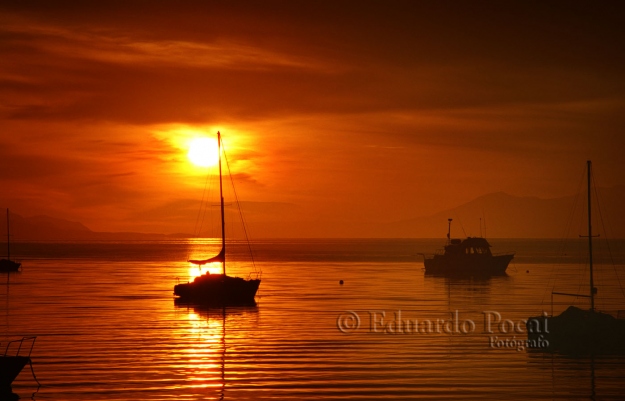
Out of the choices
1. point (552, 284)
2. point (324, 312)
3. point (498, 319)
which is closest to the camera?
point (498, 319)

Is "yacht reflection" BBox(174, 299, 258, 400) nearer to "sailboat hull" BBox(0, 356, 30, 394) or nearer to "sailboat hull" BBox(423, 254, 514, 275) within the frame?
"sailboat hull" BBox(0, 356, 30, 394)

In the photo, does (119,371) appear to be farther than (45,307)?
No

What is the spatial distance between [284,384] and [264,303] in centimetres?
4088

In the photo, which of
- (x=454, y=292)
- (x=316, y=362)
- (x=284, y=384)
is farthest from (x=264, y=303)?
(x=284, y=384)

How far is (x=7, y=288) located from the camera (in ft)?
303

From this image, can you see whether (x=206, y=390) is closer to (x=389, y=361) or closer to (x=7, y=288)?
(x=389, y=361)

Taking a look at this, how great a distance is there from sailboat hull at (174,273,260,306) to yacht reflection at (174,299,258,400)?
97 centimetres

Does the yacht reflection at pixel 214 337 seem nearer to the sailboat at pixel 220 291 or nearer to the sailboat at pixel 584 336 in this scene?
the sailboat at pixel 220 291

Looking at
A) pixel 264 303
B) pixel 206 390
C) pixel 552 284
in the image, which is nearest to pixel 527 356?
pixel 206 390

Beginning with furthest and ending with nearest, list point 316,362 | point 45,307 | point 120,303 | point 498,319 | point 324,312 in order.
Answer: point 120,303, point 45,307, point 324,312, point 498,319, point 316,362

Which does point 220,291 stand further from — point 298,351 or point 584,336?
point 584,336

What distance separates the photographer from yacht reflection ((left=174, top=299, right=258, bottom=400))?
3462cm
